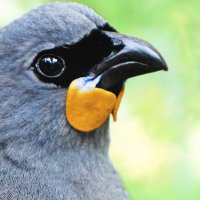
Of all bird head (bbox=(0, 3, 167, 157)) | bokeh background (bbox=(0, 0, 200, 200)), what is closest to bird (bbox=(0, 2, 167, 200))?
bird head (bbox=(0, 3, 167, 157))

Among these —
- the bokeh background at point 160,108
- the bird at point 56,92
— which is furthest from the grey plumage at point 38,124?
the bokeh background at point 160,108

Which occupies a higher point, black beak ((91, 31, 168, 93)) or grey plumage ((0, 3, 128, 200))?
black beak ((91, 31, 168, 93))

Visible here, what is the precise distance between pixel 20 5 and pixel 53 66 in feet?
6.78

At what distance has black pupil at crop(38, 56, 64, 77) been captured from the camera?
5.54 metres

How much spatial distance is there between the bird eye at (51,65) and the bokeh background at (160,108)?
1.08m

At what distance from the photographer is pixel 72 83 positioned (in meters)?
5.55

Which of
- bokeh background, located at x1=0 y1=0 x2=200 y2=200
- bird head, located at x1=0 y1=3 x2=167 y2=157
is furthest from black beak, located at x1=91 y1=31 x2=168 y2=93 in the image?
bokeh background, located at x1=0 y1=0 x2=200 y2=200

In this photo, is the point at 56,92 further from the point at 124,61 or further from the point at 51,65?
the point at 124,61

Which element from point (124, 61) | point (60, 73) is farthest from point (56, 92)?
point (124, 61)

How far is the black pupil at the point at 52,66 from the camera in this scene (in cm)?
554

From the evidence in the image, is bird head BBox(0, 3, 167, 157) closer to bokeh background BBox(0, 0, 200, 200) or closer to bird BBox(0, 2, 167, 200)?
bird BBox(0, 2, 167, 200)

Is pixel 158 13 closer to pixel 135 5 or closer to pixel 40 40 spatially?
pixel 135 5

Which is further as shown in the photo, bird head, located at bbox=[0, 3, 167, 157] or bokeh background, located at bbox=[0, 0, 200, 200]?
bokeh background, located at bbox=[0, 0, 200, 200]

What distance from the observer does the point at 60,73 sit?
555cm
